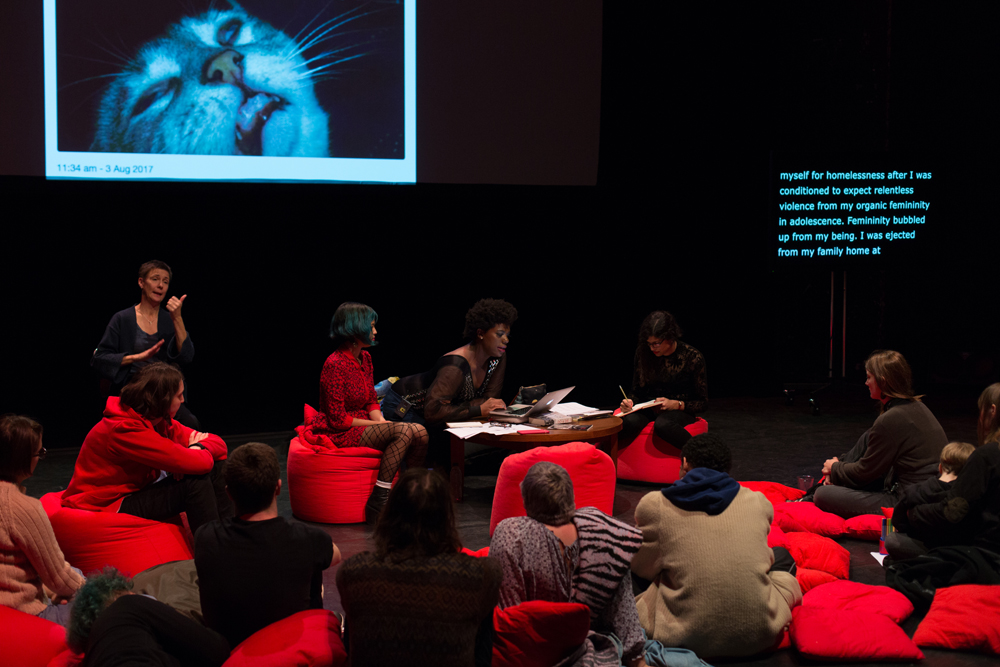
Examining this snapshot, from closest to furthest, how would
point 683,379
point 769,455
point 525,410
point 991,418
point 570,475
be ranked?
point 991,418, point 570,475, point 525,410, point 683,379, point 769,455

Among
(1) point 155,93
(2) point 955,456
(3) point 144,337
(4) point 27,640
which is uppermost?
(1) point 155,93

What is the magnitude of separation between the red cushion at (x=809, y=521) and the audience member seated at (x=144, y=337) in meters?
2.98

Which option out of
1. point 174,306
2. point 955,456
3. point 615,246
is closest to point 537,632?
point 955,456

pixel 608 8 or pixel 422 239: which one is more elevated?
pixel 608 8

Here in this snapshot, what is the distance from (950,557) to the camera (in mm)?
3439

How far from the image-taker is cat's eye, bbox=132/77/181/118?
18.4ft

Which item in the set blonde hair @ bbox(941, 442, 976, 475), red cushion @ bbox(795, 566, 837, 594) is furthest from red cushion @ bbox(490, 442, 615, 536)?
blonde hair @ bbox(941, 442, 976, 475)

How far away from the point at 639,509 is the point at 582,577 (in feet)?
1.30

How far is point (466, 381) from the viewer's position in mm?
4840

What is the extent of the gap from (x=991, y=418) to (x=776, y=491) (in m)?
1.58

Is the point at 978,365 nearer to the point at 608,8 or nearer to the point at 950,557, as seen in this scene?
the point at 608,8

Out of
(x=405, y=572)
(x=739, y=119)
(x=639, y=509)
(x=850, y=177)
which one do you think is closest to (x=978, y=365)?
(x=850, y=177)

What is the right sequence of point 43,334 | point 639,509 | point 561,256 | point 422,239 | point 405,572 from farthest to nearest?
1. point 561,256
2. point 422,239
3. point 43,334
4. point 639,509
5. point 405,572

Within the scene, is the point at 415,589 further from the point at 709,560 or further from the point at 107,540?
the point at 107,540
